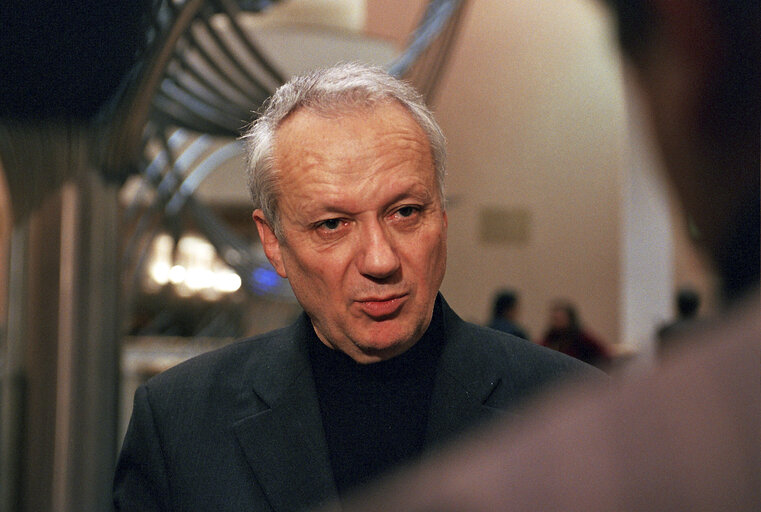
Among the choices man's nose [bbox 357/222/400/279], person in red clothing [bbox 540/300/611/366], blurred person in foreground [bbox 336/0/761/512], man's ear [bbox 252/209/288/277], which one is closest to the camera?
blurred person in foreground [bbox 336/0/761/512]

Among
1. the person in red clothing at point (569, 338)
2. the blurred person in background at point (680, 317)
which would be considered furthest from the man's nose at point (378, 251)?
the person in red clothing at point (569, 338)

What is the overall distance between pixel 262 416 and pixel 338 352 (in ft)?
0.45

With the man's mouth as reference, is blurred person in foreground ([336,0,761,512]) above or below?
above

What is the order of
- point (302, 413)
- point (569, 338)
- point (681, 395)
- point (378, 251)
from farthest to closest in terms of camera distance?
point (569, 338) → point (302, 413) → point (378, 251) → point (681, 395)

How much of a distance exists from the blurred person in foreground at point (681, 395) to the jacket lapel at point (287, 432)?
101 cm

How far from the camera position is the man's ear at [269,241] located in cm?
135

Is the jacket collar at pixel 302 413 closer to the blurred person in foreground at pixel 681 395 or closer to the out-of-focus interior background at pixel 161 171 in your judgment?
the out-of-focus interior background at pixel 161 171

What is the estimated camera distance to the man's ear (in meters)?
1.35

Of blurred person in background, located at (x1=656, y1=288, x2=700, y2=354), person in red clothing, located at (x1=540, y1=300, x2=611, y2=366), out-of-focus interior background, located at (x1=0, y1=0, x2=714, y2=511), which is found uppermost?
blurred person in background, located at (x1=656, y1=288, x2=700, y2=354)

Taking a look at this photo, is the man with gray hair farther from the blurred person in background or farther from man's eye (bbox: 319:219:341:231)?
the blurred person in background

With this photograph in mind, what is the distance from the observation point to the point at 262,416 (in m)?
1.27

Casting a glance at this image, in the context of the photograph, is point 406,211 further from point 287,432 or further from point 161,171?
point 161,171

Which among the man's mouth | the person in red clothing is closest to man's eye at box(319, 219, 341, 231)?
the man's mouth

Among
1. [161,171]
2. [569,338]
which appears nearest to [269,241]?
[569,338]
